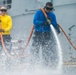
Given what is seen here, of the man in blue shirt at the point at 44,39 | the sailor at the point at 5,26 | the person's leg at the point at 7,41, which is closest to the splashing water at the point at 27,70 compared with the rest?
the man in blue shirt at the point at 44,39

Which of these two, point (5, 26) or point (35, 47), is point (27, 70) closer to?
point (35, 47)

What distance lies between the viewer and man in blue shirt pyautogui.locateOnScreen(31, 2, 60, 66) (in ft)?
36.3

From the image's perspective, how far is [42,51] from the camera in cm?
1118

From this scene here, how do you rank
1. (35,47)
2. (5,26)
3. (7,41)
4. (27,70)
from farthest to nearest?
(7,41)
(5,26)
(35,47)
(27,70)

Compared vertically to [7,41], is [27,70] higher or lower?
lower

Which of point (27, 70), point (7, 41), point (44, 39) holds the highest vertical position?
point (44, 39)

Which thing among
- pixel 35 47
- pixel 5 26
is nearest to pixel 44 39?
pixel 35 47

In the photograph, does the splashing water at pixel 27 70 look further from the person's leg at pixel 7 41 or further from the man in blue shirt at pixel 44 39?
the person's leg at pixel 7 41

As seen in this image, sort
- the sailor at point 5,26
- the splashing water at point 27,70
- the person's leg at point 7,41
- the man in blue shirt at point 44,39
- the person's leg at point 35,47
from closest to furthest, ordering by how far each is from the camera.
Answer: the splashing water at point 27,70, the man in blue shirt at point 44,39, the person's leg at point 35,47, the sailor at point 5,26, the person's leg at point 7,41

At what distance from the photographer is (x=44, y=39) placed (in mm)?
11281

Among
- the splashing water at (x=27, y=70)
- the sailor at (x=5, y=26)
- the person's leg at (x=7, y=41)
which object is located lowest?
the splashing water at (x=27, y=70)

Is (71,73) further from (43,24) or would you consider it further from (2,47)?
(2,47)

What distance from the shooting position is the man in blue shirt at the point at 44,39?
11.1m

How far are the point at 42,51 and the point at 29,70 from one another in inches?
28.6
